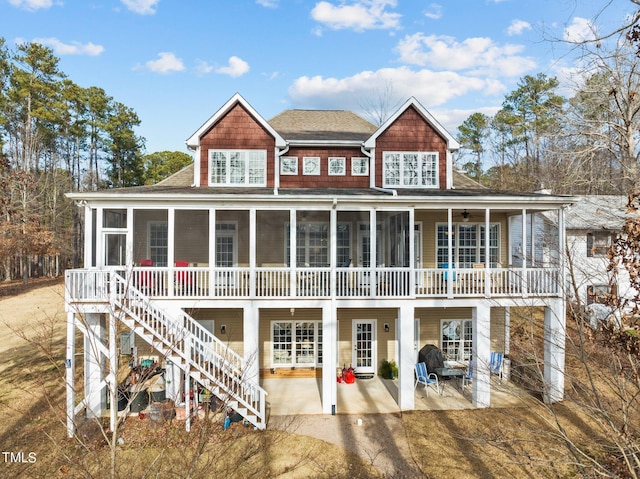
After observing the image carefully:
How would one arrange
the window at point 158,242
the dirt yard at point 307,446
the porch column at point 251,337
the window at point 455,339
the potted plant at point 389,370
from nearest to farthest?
the dirt yard at point 307,446, the porch column at point 251,337, the potted plant at point 389,370, the window at point 158,242, the window at point 455,339

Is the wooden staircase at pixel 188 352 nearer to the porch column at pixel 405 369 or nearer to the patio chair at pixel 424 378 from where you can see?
the porch column at pixel 405 369

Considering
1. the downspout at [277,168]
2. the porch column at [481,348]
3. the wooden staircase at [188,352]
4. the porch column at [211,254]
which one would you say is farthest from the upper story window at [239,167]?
the porch column at [481,348]

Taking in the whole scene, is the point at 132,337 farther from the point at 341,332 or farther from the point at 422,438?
the point at 422,438

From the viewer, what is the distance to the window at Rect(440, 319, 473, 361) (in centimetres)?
1692

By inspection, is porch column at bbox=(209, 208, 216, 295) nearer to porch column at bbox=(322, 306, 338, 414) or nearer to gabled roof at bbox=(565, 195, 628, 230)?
porch column at bbox=(322, 306, 338, 414)

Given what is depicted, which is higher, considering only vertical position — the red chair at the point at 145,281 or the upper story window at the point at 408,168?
the upper story window at the point at 408,168

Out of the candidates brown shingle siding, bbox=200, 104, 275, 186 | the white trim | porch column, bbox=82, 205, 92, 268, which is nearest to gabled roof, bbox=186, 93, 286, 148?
brown shingle siding, bbox=200, 104, 275, 186

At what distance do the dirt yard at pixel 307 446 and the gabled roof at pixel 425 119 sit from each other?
1029cm

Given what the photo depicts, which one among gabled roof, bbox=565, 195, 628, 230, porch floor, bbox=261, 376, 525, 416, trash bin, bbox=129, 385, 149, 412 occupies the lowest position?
porch floor, bbox=261, 376, 525, 416

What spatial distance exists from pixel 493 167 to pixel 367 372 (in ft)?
123

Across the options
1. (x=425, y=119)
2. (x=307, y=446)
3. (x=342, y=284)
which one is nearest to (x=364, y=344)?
(x=342, y=284)

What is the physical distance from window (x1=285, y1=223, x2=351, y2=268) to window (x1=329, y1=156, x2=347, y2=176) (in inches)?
88.6

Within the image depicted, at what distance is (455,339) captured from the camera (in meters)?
17.0

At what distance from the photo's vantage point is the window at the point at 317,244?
16.5 m
